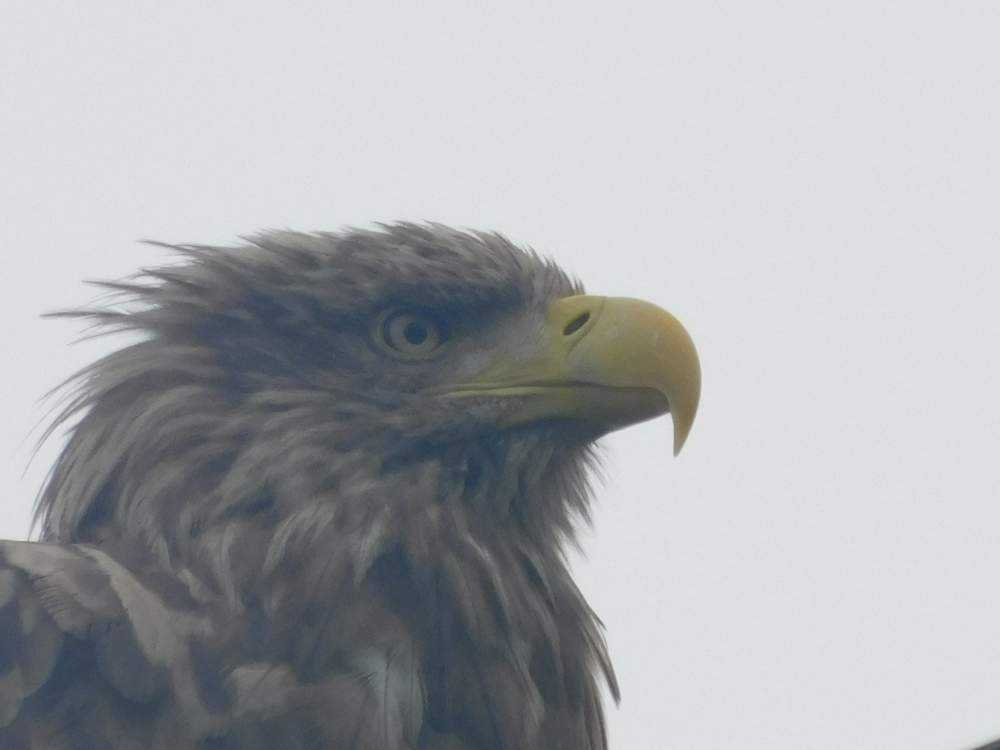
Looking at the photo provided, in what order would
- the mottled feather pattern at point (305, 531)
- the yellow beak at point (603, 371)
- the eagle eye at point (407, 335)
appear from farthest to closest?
the eagle eye at point (407, 335) → the yellow beak at point (603, 371) → the mottled feather pattern at point (305, 531)

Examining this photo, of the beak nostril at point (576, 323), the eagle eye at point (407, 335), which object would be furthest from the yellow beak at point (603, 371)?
the eagle eye at point (407, 335)

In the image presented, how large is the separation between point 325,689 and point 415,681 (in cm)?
25

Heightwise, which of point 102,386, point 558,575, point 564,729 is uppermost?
point 102,386

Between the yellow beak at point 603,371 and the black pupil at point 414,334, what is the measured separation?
16cm

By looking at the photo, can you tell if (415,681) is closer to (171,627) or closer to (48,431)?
(171,627)

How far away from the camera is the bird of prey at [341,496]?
12.2ft

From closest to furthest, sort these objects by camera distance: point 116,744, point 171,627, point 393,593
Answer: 1. point 116,744
2. point 171,627
3. point 393,593

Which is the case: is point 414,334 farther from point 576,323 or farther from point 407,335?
point 576,323

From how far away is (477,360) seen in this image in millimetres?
4520

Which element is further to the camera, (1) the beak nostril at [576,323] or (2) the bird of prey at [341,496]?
(1) the beak nostril at [576,323]

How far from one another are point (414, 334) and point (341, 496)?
0.50 m

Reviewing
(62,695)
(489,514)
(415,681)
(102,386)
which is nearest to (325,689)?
(415,681)

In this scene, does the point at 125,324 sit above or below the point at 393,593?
above

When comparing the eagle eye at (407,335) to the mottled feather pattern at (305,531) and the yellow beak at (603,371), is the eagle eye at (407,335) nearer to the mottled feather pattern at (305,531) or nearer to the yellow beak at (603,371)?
the mottled feather pattern at (305,531)
